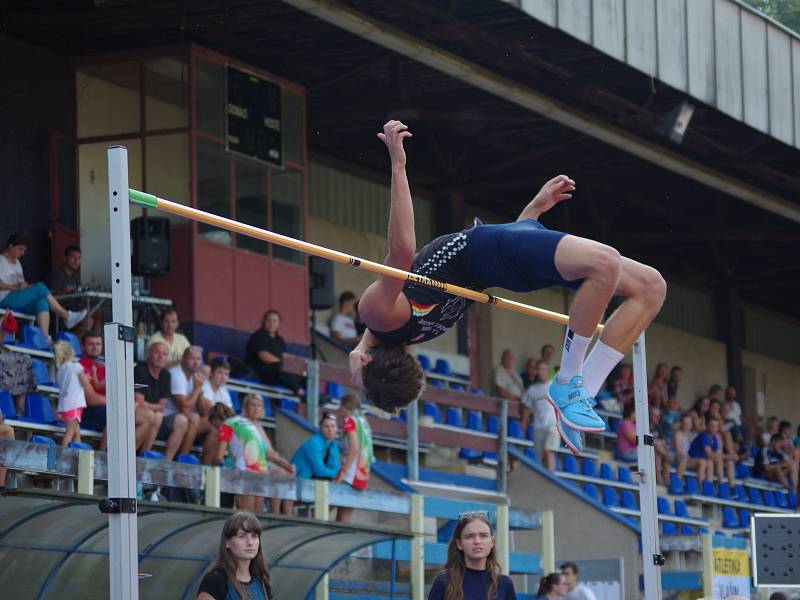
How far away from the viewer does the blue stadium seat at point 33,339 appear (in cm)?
1348

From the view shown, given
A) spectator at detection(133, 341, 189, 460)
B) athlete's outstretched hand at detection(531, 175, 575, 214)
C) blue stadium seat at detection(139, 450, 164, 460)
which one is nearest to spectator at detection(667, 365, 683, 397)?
spectator at detection(133, 341, 189, 460)

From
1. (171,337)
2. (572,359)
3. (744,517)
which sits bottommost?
(744,517)

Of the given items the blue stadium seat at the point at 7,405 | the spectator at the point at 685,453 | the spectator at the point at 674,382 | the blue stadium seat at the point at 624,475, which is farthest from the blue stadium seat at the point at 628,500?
the blue stadium seat at the point at 7,405

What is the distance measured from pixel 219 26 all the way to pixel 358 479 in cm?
529

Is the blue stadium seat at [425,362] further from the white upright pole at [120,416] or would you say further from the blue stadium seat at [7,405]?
the white upright pole at [120,416]

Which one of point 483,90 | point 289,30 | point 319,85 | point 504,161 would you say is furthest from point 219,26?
point 504,161

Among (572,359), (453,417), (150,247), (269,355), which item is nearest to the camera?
(572,359)

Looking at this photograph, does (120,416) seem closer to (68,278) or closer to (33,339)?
(33,339)

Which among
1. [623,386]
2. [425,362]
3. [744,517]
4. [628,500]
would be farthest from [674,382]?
[425,362]

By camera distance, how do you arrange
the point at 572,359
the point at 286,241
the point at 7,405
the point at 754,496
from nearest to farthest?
the point at 286,241 < the point at 572,359 < the point at 7,405 < the point at 754,496

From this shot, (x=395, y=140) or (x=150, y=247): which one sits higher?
(x=150, y=247)

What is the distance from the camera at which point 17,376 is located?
484 inches

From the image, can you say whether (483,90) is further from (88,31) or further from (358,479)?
(358,479)

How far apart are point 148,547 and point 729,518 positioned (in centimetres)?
1328
